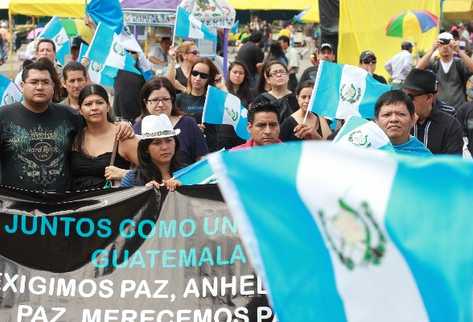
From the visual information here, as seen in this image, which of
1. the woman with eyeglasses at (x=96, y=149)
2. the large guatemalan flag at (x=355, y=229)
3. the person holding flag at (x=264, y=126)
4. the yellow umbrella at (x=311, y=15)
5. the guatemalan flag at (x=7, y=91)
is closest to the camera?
the large guatemalan flag at (x=355, y=229)

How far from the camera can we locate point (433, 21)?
45.3ft

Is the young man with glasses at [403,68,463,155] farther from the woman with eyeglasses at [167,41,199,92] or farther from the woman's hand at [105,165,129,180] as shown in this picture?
the woman with eyeglasses at [167,41,199,92]

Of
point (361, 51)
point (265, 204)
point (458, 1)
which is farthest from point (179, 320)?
point (458, 1)

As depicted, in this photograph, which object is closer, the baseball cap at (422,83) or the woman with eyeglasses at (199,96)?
the baseball cap at (422,83)

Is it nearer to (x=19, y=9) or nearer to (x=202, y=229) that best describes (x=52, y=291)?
(x=202, y=229)

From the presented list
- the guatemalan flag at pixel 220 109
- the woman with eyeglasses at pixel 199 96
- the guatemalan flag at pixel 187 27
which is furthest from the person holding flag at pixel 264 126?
the guatemalan flag at pixel 187 27

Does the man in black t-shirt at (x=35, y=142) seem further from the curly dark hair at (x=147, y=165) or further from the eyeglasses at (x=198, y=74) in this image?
the eyeglasses at (x=198, y=74)

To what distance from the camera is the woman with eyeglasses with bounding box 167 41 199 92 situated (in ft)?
35.9

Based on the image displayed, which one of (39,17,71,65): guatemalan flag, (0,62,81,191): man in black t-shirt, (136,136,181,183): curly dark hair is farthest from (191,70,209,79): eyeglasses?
(39,17,71,65): guatemalan flag

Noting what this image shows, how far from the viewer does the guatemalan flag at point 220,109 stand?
934cm

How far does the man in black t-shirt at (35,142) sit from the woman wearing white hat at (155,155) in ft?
1.51

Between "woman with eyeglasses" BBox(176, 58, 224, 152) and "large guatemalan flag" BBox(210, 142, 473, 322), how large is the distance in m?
5.65

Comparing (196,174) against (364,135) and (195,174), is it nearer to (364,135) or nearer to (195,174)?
(195,174)

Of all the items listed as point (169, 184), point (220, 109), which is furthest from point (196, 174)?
point (220, 109)
